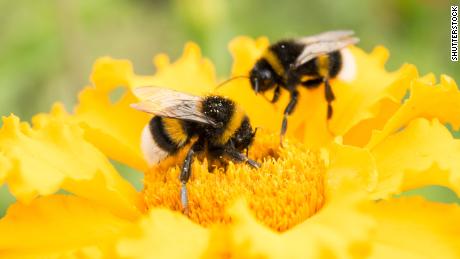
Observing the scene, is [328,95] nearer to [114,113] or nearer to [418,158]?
[418,158]

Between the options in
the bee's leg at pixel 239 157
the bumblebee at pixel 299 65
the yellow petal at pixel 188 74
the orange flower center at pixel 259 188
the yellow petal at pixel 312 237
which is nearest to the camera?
the yellow petal at pixel 312 237

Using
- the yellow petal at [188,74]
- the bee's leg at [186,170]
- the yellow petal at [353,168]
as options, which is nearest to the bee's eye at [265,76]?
the yellow petal at [188,74]

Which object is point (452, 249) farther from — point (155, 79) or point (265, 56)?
point (155, 79)

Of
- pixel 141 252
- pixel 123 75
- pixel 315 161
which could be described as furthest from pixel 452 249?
pixel 123 75

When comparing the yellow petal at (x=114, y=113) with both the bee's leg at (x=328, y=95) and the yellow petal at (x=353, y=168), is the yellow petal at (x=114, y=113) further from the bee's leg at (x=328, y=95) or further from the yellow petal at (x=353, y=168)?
the yellow petal at (x=353, y=168)

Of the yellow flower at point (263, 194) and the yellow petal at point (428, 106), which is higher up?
the yellow petal at point (428, 106)

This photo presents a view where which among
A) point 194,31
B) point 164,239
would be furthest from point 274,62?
point 194,31

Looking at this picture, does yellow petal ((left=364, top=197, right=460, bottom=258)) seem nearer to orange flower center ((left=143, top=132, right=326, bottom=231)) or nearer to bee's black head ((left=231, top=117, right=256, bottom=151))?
orange flower center ((left=143, top=132, right=326, bottom=231))

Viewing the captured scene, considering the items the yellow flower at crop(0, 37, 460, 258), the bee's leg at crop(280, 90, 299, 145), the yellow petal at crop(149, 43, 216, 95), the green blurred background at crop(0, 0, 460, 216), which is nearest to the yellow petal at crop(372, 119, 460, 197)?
the yellow flower at crop(0, 37, 460, 258)
